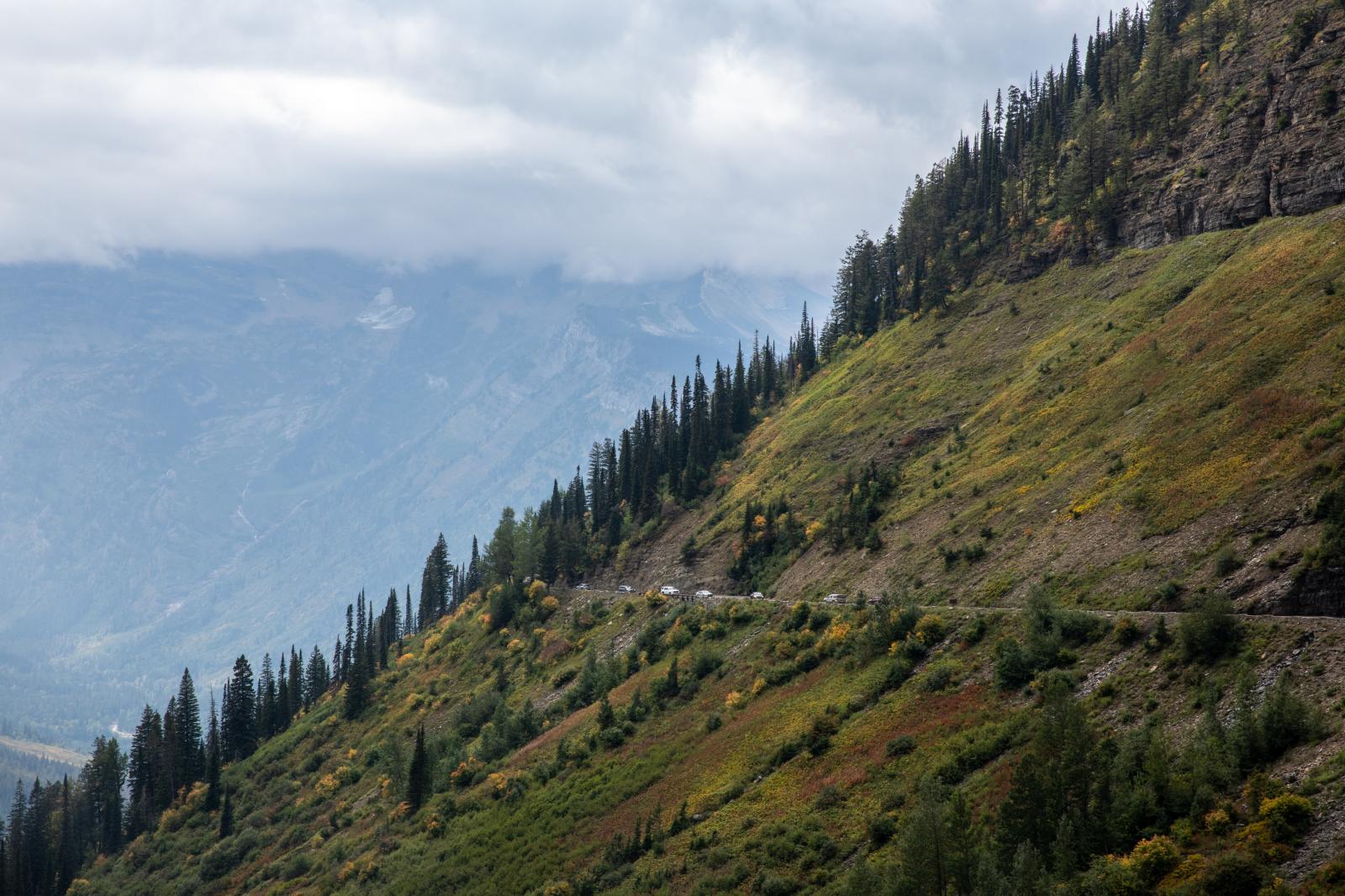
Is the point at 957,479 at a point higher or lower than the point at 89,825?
higher

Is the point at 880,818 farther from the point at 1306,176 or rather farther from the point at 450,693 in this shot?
the point at 450,693

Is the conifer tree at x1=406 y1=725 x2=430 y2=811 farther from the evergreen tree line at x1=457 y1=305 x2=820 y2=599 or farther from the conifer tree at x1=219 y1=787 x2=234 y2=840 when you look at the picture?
the evergreen tree line at x1=457 y1=305 x2=820 y2=599

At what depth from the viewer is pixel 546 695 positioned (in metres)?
102

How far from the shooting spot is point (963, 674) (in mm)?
52312

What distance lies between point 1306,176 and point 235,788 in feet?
501

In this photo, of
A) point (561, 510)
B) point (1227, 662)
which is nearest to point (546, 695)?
point (1227, 662)

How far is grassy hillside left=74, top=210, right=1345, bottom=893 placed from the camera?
33.5 meters

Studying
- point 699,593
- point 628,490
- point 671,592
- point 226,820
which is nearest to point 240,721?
point 226,820

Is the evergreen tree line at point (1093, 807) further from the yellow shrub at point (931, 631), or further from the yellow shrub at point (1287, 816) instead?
the yellow shrub at point (931, 631)

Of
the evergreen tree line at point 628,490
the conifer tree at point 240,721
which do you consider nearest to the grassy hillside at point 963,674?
the evergreen tree line at point 628,490

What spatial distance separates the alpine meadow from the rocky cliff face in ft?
1.54

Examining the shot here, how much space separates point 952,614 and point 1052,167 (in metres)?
116

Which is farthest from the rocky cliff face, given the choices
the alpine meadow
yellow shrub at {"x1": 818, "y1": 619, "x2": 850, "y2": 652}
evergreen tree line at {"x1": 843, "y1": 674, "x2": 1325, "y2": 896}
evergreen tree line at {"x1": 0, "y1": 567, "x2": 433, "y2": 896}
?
evergreen tree line at {"x1": 0, "y1": 567, "x2": 433, "y2": 896}

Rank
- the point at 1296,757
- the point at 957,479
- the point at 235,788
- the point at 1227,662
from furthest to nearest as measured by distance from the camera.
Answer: the point at 235,788, the point at 957,479, the point at 1227,662, the point at 1296,757
